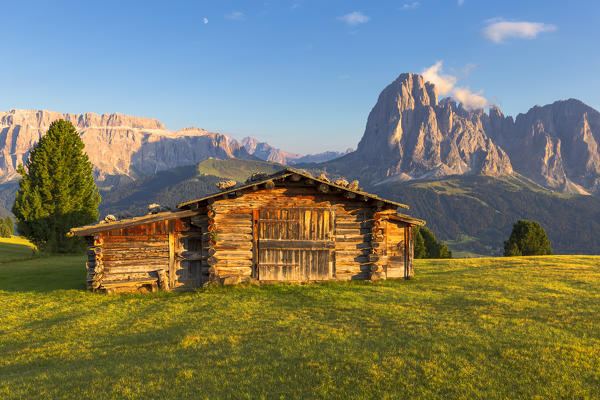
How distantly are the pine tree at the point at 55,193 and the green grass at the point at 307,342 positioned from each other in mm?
20396

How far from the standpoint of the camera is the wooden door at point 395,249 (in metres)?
18.7

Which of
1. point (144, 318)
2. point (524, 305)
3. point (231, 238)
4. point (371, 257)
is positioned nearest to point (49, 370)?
point (144, 318)

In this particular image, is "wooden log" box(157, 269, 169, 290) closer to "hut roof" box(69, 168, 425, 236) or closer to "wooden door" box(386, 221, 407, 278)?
"hut roof" box(69, 168, 425, 236)

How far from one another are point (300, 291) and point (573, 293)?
474 inches

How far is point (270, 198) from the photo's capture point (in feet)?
57.0

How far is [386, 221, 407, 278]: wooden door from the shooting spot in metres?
18.7

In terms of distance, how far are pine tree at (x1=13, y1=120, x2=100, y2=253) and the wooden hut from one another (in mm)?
22523

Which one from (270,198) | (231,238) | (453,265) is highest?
(270,198)

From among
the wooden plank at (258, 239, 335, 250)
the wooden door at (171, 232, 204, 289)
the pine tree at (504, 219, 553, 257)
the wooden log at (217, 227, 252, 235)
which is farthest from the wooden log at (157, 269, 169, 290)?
the pine tree at (504, 219, 553, 257)

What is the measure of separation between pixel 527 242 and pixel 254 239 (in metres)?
44.3

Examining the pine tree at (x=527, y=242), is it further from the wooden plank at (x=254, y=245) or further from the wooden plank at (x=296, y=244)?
the wooden plank at (x=254, y=245)

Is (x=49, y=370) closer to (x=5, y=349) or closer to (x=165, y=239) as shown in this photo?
(x=5, y=349)

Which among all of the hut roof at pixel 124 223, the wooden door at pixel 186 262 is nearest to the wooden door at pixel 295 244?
the wooden door at pixel 186 262

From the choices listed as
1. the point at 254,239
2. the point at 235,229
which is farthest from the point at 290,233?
the point at 235,229
